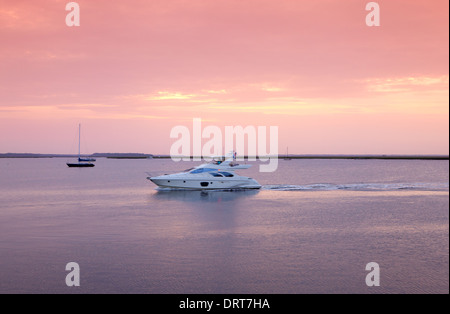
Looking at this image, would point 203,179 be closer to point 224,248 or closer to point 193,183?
point 193,183

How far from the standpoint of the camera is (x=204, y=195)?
4131 cm

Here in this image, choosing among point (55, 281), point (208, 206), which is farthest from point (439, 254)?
point (208, 206)

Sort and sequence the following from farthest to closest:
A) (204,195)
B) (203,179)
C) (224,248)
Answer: (203,179) → (204,195) → (224,248)

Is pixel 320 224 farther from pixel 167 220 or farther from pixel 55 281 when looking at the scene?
pixel 55 281

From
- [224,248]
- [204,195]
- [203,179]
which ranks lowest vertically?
[224,248]

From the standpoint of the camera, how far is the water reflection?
38000mm

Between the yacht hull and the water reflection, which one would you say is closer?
the water reflection

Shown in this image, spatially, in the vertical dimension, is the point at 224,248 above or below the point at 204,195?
below

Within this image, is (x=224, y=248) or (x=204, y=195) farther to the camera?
(x=204, y=195)

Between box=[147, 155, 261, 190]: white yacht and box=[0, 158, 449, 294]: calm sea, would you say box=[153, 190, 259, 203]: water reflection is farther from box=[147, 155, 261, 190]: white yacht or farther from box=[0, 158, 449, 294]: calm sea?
box=[0, 158, 449, 294]: calm sea

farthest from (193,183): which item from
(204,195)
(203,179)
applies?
(204,195)

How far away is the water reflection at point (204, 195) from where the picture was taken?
38.0 m

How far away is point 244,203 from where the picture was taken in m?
35.3

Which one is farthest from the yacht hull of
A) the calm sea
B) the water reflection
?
the calm sea
